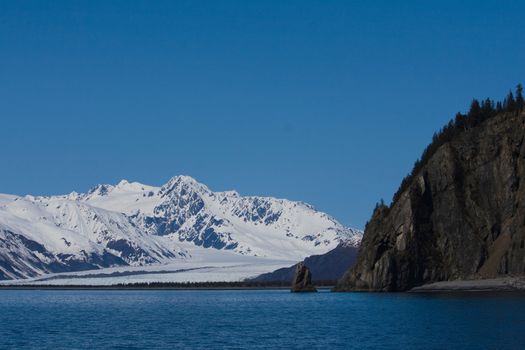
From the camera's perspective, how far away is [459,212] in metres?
190

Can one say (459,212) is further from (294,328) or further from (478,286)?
(294,328)

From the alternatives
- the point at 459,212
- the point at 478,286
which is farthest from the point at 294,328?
the point at 459,212

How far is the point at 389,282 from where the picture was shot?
645ft

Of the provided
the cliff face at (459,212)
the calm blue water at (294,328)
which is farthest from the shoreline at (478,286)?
the calm blue water at (294,328)

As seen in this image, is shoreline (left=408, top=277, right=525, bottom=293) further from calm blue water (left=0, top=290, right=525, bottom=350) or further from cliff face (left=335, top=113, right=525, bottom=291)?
calm blue water (left=0, top=290, right=525, bottom=350)

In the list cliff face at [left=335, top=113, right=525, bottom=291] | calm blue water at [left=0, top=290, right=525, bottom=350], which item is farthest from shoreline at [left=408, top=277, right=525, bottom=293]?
calm blue water at [left=0, top=290, right=525, bottom=350]

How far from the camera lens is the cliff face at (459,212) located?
18512cm

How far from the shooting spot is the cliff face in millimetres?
→ 185125

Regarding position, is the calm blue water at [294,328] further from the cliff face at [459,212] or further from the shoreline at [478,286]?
the cliff face at [459,212]

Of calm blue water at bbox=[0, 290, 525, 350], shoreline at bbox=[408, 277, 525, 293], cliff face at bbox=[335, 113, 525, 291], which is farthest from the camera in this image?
cliff face at bbox=[335, 113, 525, 291]

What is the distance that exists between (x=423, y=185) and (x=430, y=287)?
2261cm

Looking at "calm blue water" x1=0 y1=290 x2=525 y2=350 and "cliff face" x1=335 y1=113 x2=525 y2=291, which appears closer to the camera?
"calm blue water" x1=0 y1=290 x2=525 y2=350

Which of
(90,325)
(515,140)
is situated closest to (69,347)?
(90,325)

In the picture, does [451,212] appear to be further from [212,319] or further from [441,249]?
[212,319]
